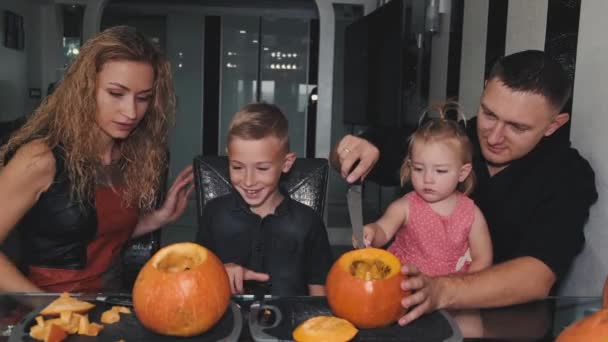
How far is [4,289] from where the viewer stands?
1.50m

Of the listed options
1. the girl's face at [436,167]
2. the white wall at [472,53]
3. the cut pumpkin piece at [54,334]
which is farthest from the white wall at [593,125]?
the cut pumpkin piece at [54,334]

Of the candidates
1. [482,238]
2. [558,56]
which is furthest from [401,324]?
[558,56]

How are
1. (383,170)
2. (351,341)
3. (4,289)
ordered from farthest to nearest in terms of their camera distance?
(383,170), (4,289), (351,341)

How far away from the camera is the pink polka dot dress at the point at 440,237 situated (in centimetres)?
162

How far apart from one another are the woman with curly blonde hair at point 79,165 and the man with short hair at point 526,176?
27.6 inches

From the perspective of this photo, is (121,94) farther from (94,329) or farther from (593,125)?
(593,125)

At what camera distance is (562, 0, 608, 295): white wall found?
5.17 feet

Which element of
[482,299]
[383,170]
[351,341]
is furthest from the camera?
[383,170]

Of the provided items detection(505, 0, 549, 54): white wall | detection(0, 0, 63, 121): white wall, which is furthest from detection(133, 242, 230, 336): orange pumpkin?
detection(0, 0, 63, 121): white wall

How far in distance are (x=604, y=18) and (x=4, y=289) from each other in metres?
1.85

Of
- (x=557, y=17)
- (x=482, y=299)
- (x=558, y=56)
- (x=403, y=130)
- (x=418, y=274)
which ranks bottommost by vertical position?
(x=482, y=299)

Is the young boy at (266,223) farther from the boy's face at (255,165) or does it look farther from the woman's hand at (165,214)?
the woman's hand at (165,214)

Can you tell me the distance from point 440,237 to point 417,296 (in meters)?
0.67

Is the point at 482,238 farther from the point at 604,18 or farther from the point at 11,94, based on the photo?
the point at 11,94
